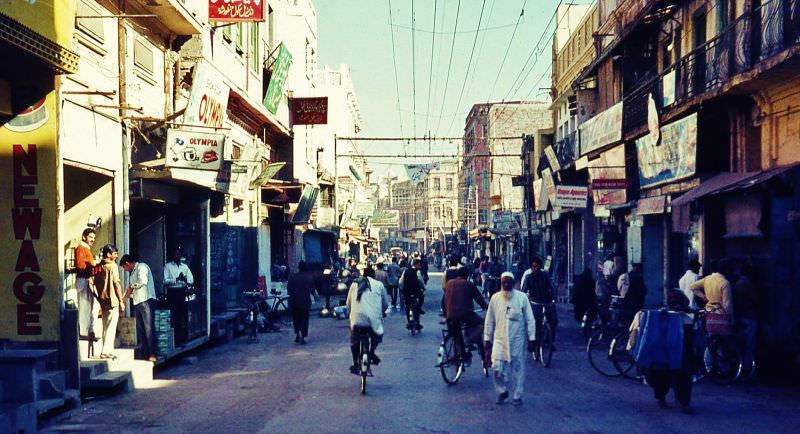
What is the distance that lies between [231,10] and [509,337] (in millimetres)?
12203

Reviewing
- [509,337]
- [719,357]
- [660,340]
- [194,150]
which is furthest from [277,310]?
[660,340]

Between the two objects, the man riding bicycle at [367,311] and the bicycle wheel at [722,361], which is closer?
→ the man riding bicycle at [367,311]

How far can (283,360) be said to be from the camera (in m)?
16.3

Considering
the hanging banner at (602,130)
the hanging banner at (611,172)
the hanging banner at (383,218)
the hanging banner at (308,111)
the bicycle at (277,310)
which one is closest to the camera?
the bicycle at (277,310)

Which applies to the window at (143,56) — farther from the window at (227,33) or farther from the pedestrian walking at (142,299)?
the window at (227,33)

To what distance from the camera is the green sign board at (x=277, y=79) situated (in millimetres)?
Answer: 27031

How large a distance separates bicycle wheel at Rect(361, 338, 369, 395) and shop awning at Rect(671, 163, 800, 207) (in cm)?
704

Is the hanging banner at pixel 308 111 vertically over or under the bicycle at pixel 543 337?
over

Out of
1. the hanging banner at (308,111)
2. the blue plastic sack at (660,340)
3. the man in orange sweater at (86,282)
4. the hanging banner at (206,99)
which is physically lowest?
the blue plastic sack at (660,340)

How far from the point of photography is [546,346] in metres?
15.1

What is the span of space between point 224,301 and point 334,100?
130 feet

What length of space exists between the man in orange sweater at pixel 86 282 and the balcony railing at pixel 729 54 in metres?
11.2

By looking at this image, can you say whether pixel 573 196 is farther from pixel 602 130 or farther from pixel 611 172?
pixel 602 130

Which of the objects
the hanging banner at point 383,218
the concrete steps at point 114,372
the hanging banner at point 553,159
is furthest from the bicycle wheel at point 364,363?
the hanging banner at point 383,218
